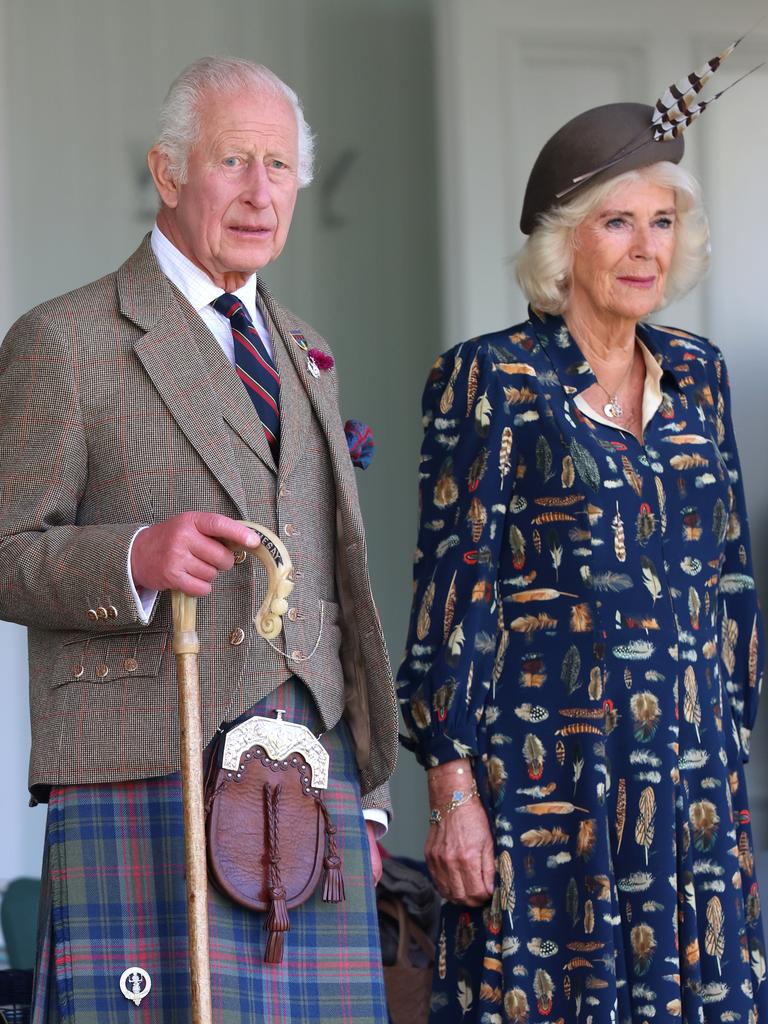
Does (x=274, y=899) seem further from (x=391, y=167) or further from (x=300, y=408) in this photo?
(x=391, y=167)

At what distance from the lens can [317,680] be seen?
7.37ft

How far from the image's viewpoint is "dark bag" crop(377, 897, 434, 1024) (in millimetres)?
3879

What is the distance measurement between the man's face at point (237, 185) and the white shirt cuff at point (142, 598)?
45cm

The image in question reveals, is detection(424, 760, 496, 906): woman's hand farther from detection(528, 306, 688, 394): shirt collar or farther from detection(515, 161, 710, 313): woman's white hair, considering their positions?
detection(515, 161, 710, 313): woman's white hair

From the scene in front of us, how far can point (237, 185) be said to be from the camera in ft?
7.63

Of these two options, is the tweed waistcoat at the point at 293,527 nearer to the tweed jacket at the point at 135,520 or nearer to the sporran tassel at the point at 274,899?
the tweed jacket at the point at 135,520

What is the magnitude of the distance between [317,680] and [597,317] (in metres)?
1.11

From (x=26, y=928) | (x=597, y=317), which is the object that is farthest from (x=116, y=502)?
(x=26, y=928)

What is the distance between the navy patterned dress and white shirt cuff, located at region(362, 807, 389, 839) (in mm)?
296

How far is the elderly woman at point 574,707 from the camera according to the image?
270cm

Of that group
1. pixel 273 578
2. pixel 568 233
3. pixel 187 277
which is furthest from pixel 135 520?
pixel 568 233

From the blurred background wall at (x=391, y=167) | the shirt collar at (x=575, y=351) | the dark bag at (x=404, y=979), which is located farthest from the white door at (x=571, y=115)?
the dark bag at (x=404, y=979)

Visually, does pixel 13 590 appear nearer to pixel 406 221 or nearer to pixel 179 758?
pixel 179 758

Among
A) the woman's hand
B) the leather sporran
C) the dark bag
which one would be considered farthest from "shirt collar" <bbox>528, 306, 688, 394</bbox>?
the dark bag
